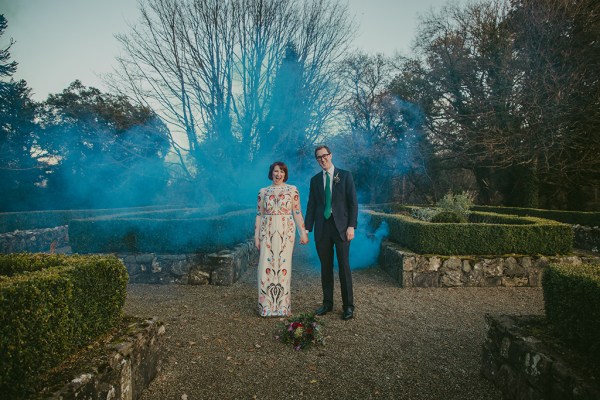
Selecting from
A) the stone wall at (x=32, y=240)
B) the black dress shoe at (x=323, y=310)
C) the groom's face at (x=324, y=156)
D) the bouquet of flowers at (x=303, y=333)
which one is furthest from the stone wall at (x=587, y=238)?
the stone wall at (x=32, y=240)

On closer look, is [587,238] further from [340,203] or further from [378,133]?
[378,133]

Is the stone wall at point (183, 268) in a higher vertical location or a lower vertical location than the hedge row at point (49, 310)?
lower

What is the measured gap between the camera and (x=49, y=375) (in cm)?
176

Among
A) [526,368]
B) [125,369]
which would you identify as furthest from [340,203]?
[125,369]

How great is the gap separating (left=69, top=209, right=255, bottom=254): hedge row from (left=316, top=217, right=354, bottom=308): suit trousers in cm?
269

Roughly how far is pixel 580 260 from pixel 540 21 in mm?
11343

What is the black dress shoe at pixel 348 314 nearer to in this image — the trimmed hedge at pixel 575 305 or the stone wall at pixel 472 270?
the stone wall at pixel 472 270

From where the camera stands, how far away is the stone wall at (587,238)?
857 cm

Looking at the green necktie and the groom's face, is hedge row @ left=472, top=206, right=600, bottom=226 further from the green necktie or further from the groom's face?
the groom's face

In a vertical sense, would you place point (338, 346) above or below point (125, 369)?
below

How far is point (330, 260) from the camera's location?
13.5 ft

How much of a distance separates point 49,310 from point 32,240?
399 inches

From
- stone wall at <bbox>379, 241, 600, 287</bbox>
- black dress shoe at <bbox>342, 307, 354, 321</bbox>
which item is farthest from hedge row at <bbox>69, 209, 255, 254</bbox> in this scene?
stone wall at <bbox>379, 241, 600, 287</bbox>

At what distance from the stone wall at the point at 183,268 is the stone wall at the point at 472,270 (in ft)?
9.90
